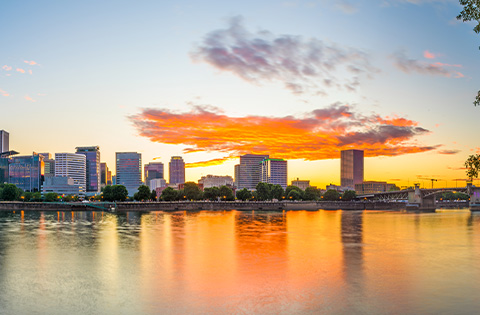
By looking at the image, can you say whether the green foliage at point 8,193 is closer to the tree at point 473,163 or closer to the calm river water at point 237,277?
the calm river water at point 237,277

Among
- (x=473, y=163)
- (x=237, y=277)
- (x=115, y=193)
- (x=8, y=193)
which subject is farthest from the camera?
(x=115, y=193)

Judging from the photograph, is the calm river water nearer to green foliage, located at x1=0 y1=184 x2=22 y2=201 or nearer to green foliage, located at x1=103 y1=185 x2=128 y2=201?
green foliage, located at x1=103 y1=185 x2=128 y2=201

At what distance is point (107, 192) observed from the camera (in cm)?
19500

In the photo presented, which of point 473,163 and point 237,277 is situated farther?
point 237,277

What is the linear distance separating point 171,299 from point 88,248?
88.2 ft

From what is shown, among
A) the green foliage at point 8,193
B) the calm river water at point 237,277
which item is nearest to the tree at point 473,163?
the calm river water at point 237,277

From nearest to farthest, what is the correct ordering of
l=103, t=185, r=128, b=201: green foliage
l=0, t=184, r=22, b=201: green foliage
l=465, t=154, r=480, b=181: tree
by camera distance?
l=465, t=154, r=480, b=181: tree
l=0, t=184, r=22, b=201: green foliage
l=103, t=185, r=128, b=201: green foliage

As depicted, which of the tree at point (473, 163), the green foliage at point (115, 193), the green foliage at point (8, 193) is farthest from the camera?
the green foliage at point (115, 193)

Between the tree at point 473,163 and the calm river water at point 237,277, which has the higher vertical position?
the tree at point 473,163

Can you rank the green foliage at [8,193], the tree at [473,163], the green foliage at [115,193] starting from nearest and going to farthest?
the tree at [473,163]
the green foliage at [8,193]
the green foliage at [115,193]

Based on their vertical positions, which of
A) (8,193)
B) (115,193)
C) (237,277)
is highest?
(8,193)

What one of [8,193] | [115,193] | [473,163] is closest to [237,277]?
[473,163]

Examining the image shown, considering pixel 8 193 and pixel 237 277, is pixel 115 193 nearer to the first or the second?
pixel 8 193

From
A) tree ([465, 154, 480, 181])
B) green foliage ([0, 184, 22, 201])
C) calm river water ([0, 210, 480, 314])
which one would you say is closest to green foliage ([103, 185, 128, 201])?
green foliage ([0, 184, 22, 201])
